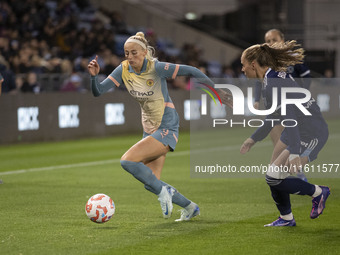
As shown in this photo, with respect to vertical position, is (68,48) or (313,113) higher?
(68,48)

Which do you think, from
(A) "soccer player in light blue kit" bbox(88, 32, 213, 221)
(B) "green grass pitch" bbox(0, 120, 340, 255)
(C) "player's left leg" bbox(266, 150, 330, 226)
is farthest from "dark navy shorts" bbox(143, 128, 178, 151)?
(C) "player's left leg" bbox(266, 150, 330, 226)

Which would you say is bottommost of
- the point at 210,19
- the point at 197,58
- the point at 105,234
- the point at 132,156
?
the point at 105,234

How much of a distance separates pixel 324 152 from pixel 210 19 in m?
19.7

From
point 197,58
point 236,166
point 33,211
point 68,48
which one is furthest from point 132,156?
point 197,58

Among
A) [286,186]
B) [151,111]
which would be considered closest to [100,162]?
[151,111]

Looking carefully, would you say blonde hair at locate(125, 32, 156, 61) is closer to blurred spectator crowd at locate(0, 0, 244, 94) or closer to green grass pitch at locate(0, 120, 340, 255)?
green grass pitch at locate(0, 120, 340, 255)

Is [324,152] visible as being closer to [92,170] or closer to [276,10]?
[92,170]

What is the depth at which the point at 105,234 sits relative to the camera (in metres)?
7.57

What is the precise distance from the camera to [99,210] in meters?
7.98

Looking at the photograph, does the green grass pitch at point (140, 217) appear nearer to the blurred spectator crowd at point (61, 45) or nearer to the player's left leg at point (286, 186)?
the player's left leg at point (286, 186)

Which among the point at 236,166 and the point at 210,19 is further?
the point at 210,19

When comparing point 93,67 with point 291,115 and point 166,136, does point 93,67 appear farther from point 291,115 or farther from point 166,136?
point 291,115

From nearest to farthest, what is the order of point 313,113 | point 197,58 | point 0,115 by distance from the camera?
point 313,113
point 0,115
point 197,58

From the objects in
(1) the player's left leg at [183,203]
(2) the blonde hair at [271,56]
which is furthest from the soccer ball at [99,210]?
(2) the blonde hair at [271,56]
